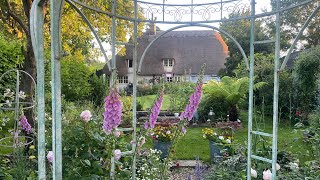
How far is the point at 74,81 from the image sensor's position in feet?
29.9

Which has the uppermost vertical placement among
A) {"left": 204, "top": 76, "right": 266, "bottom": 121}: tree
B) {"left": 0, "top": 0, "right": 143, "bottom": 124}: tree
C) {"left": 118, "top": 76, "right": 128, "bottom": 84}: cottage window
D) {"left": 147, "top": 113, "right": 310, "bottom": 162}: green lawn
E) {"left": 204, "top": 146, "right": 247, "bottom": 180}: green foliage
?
{"left": 0, "top": 0, "right": 143, "bottom": 124}: tree

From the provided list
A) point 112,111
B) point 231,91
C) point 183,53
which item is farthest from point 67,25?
point 183,53

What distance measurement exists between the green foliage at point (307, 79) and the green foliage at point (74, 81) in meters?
6.13

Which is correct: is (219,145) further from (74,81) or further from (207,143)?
(74,81)

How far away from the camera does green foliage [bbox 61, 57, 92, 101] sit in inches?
346

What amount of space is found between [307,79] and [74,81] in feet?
21.3

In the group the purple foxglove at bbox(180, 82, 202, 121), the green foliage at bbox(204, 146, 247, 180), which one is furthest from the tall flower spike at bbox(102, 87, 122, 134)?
the green foliage at bbox(204, 146, 247, 180)

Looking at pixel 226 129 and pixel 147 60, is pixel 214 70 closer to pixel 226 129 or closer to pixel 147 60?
pixel 147 60

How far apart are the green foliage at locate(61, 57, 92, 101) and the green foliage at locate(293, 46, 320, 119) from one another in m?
6.13

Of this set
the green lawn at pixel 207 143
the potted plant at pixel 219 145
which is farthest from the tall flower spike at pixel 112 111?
the green lawn at pixel 207 143

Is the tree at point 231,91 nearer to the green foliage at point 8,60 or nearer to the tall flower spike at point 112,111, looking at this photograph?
the green foliage at point 8,60

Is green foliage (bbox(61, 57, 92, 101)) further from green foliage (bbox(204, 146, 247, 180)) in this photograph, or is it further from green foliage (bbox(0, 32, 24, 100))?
green foliage (bbox(204, 146, 247, 180))

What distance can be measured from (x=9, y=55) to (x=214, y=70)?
16.7m

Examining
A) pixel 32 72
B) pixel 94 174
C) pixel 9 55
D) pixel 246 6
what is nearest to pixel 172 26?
pixel 246 6
